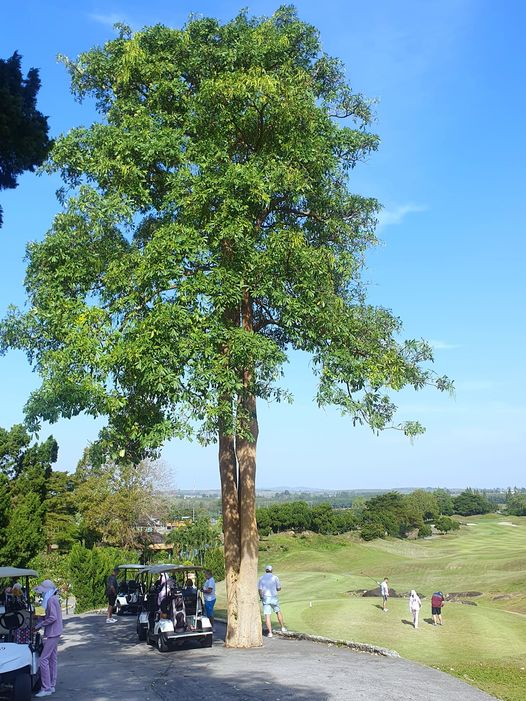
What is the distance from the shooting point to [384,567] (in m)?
68.4

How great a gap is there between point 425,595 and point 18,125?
4449cm

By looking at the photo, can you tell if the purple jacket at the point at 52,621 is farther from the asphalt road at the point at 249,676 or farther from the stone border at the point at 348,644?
the stone border at the point at 348,644

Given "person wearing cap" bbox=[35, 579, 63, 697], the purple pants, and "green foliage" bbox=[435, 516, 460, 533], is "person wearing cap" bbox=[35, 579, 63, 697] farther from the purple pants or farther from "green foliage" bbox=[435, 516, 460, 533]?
"green foliage" bbox=[435, 516, 460, 533]

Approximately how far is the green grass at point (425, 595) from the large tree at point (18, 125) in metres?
13.1

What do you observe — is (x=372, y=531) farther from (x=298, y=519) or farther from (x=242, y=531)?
(x=242, y=531)

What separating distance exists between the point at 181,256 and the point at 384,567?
59935 mm

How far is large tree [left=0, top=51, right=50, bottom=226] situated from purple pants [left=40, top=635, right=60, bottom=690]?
8.23 metres

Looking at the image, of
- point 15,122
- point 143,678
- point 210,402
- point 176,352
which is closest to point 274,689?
point 143,678

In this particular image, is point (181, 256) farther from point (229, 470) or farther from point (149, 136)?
point (229, 470)

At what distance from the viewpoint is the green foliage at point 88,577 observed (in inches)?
1276

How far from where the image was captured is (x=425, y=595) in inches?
1866

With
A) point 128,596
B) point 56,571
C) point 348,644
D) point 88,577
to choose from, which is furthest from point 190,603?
point 56,571

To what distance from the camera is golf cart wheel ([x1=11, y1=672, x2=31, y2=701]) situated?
10305mm

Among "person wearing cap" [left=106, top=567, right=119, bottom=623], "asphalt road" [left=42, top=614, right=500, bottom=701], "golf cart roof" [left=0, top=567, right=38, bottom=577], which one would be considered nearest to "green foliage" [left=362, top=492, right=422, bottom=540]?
"person wearing cap" [left=106, top=567, right=119, bottom=623]
